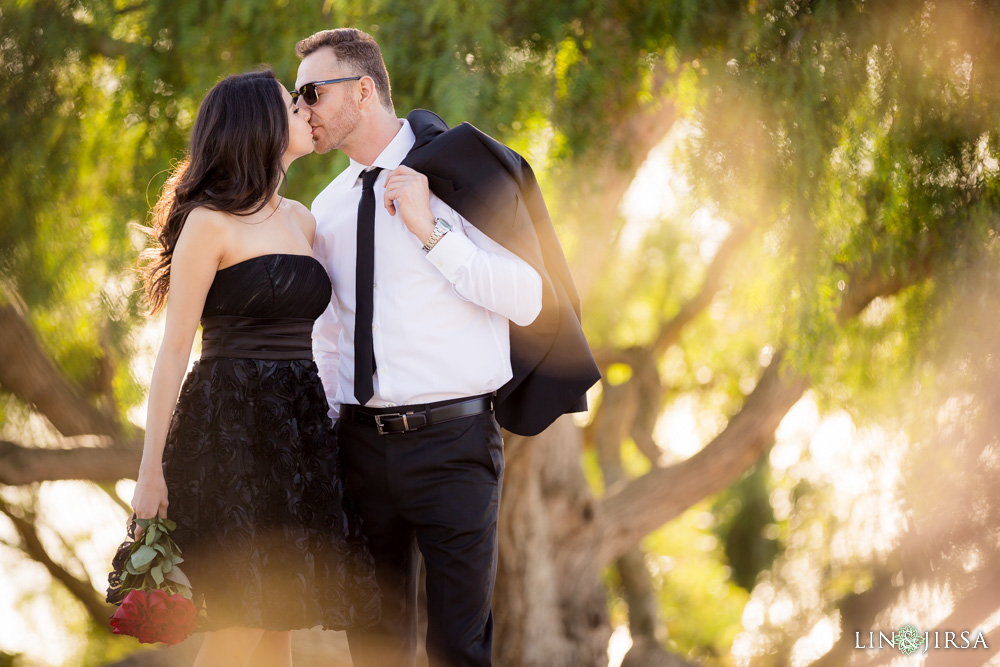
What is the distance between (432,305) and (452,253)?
20 cm

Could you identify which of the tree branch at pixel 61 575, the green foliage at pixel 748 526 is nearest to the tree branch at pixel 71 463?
the tree branch at pixel 61 575

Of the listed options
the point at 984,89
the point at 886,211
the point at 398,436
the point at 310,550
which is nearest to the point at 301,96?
the point at 398,436

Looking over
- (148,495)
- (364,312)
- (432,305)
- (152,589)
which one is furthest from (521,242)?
(152,589)

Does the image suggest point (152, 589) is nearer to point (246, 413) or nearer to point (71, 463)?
point (246, 413)

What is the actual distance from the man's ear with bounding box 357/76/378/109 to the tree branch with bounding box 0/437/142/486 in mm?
2288

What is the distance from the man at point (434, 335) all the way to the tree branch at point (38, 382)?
2073 millimetres

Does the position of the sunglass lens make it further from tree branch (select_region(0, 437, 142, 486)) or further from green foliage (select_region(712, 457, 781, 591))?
green foliage (select_region(712, 457, 781, 591))

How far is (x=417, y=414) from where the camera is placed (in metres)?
2.29

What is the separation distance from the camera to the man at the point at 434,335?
7.56 feet

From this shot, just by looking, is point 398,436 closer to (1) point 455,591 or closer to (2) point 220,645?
(1) point 455,591

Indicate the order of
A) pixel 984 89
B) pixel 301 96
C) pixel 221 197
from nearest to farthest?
pixel 221 197, pixel 301 96, pixel 984 89

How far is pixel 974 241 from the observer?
11.3 ft

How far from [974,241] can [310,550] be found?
290 cm

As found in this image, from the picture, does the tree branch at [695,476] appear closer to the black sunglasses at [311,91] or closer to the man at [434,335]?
the man at [434,335]
